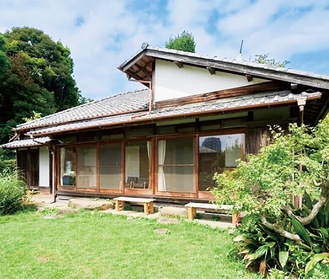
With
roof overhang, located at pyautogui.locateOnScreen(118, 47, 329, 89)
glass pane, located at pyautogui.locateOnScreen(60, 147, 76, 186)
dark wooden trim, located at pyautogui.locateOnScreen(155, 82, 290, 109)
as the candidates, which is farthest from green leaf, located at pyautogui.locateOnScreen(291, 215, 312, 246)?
glass pane, located at pyautogui.locateOnScreen(60, 147, 76, 186)

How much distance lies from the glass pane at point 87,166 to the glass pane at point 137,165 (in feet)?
4.74

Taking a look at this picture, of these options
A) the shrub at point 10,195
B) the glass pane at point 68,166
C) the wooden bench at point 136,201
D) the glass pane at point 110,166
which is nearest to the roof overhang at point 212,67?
the glass pane at point 110,166

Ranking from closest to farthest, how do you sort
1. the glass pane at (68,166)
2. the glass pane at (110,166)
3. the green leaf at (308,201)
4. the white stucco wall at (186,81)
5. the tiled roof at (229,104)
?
1. the green leaf at (308,201)
2. the tiled roof at (229,104)
3. the white stucco wall at (186,81)
4. the glass pane at (110,166)
5. the glass pane at (68,166)

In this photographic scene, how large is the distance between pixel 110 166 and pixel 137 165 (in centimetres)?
105

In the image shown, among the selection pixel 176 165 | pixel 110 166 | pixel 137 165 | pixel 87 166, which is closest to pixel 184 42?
pixel 87 166

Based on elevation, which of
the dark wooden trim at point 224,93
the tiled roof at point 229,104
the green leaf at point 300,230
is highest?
the dark wooden trim at point 224,93

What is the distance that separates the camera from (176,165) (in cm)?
720

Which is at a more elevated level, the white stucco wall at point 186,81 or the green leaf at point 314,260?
the white stucco wall at point 186,81

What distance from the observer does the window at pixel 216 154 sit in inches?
252

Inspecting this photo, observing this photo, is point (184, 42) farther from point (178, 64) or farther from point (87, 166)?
point (87, 166)

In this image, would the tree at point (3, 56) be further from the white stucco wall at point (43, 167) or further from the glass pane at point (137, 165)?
the glass pane at point (137, 165)

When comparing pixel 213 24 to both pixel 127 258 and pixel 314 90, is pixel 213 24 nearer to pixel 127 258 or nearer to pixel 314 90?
pixel 314 90

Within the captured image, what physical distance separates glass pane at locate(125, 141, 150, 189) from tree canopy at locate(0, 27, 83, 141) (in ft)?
48.9

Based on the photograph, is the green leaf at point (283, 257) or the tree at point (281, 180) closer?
the green leaf at point (283, 257)
